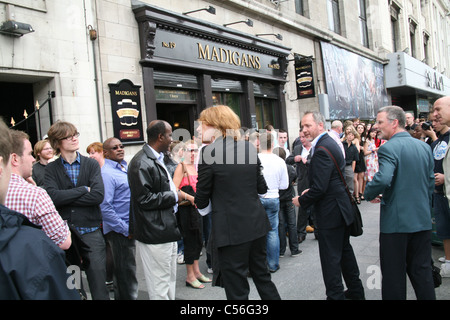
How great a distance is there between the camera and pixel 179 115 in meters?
9.73

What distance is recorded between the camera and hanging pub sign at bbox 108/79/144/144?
7223mm

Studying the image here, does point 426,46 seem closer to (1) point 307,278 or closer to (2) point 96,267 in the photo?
(1) point 307,278

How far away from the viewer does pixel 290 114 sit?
13.5 metres

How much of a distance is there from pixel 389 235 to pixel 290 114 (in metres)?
10.7

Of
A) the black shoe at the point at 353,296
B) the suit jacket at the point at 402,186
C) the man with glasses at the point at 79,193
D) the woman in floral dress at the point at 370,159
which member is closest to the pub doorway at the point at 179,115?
the woman in floral dress at the point at 370,159

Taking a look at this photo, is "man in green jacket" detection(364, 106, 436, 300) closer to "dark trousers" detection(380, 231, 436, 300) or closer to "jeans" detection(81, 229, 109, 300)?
"dark trousers" detection(380, 231, 436, 300)

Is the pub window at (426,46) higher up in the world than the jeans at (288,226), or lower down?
higher up

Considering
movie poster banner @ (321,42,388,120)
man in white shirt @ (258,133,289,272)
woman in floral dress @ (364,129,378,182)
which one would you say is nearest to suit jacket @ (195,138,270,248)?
man in white shirt @ (258,133,289,272)

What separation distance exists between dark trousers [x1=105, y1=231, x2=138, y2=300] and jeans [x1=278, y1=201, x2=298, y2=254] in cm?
244

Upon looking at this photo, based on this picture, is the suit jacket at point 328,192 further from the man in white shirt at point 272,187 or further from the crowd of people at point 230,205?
the man in white shirt at point 272,187

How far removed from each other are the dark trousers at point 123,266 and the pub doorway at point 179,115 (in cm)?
586

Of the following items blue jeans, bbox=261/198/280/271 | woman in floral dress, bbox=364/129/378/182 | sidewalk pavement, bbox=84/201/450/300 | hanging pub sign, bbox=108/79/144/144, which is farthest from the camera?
woman in floral dress, bbox=364/129/378/182

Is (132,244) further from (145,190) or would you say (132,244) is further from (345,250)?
(345,250)

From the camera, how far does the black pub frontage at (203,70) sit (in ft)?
26.3
